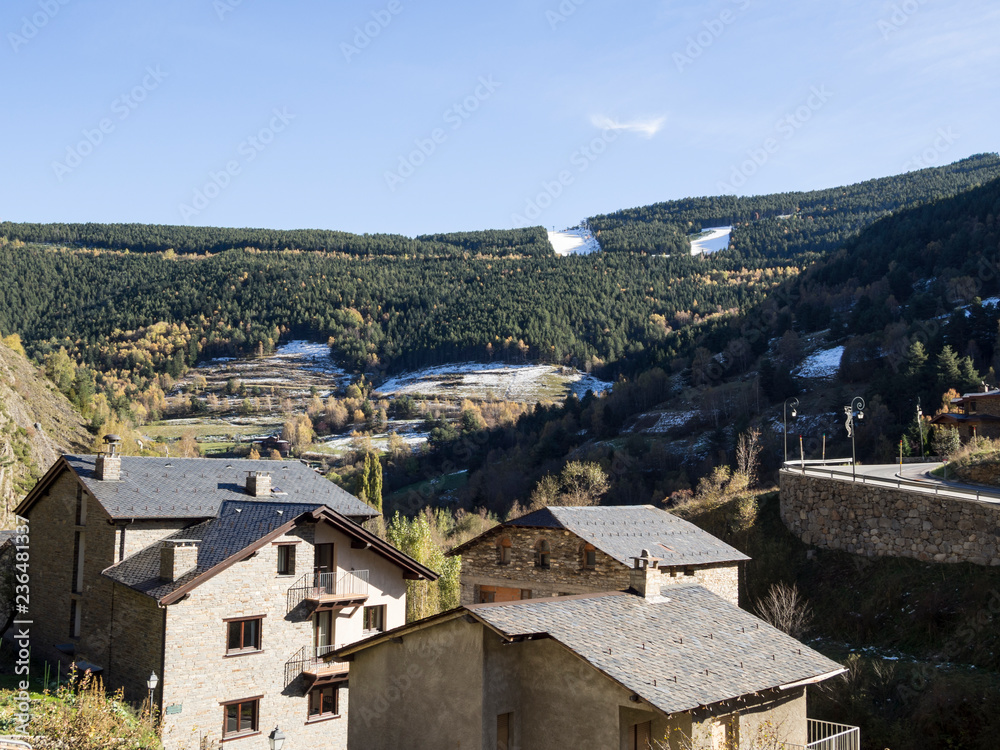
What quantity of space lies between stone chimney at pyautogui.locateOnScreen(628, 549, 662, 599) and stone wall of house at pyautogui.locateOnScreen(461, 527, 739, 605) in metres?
7.42

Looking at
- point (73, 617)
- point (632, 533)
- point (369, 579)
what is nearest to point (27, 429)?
point (73, 617)

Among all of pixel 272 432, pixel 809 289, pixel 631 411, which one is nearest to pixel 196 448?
pixel 272 432

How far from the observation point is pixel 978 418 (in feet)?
192

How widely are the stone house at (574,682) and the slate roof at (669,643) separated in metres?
0.04

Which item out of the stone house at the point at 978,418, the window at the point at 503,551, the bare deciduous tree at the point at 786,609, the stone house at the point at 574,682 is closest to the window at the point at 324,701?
the window at the point at 503,551

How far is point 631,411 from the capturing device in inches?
4847

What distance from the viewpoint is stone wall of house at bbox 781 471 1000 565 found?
35062 mm

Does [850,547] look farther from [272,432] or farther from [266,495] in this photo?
[272,432]

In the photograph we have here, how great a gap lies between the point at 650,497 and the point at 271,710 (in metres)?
59.9

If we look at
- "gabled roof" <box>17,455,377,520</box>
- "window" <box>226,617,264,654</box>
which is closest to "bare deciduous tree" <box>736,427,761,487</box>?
"gabled roof" <box>17,455,377,520</box>

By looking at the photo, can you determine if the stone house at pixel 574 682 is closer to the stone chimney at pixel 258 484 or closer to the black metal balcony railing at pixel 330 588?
the black metal balcony railing at pixel 330 588

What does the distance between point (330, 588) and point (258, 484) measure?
19.4ft

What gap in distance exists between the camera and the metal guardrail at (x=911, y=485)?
36.3 meters

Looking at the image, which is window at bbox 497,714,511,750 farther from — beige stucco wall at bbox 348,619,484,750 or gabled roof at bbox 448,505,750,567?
gabled roof at bbox 448,505,750,567
